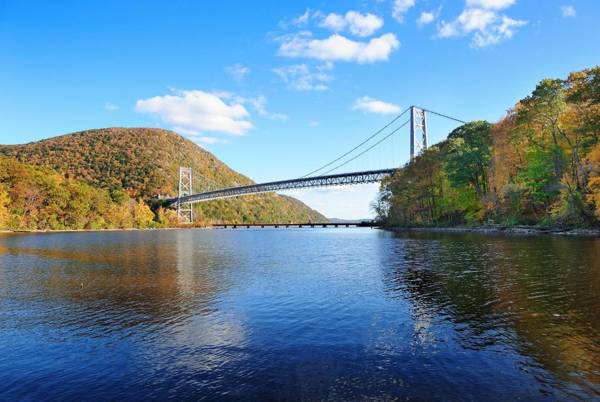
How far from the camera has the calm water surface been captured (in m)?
8.17

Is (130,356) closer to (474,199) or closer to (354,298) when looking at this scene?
(354,298)

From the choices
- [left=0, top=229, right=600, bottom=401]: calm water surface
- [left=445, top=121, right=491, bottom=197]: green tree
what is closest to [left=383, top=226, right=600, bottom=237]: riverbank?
[left=445, top=121, right=491, bottom=197]: green tree

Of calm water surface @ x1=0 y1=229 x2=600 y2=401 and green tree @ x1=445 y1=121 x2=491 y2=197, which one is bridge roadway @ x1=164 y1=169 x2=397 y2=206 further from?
calm water surface @ x1=0 y1=229 x2=600 y2=401

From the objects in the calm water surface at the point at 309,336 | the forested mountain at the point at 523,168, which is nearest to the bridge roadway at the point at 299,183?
the forested mountain at the point at 523,168

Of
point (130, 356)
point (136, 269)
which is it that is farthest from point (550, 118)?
point (130, 356)

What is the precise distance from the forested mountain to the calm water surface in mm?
28943

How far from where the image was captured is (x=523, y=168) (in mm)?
56500

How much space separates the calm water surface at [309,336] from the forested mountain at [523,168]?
2894cm

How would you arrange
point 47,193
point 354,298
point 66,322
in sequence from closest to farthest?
point 66,322 → point 354,298 → point 47,193

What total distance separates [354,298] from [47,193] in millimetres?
111574

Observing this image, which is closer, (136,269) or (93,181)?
(136,269)

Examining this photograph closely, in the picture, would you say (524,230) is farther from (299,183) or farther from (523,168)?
(299,183)

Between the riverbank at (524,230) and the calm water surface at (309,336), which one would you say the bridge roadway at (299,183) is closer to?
the riverbank at (524,230)

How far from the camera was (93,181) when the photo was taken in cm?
15900
